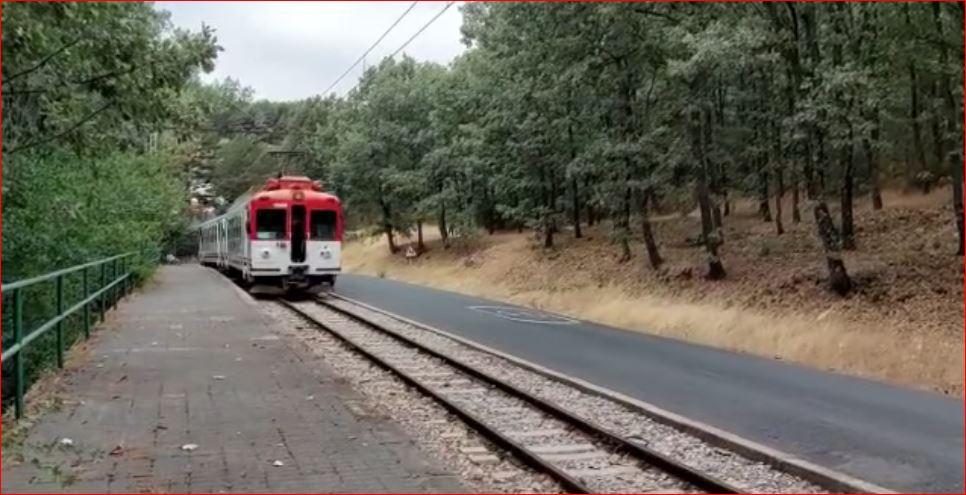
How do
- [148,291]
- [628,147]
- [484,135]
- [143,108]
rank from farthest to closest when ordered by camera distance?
[484,135], [148,291], [628,147], [143,108]

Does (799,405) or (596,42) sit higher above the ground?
(596,42)

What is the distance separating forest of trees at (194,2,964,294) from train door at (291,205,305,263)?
12.2 ft

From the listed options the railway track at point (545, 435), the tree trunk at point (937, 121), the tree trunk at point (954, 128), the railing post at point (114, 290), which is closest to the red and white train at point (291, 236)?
the railing post at point (114, 290)

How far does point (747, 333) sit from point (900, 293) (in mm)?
2818

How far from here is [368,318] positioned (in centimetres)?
1962

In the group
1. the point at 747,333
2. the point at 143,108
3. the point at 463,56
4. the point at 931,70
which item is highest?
the point at 463,56

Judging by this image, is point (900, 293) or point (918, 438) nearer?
point (918, 438)

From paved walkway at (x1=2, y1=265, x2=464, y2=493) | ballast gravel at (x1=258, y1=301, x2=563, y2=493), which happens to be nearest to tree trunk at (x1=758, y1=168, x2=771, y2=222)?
ballast gravel at (x1=258, y1=301, x2=563, y2=493)

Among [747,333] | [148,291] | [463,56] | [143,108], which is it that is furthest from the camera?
[463,56]

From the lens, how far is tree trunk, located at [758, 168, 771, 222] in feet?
88.3

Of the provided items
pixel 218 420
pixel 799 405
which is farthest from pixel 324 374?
pixel 799 405

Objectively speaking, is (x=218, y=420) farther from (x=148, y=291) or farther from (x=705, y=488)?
(x=148, y=291)

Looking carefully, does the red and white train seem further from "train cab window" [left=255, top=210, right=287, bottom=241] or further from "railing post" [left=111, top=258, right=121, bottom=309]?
"railing post" [left=111, top=258, right=121, bottom=309]

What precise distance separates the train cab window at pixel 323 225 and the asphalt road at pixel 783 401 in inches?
372
